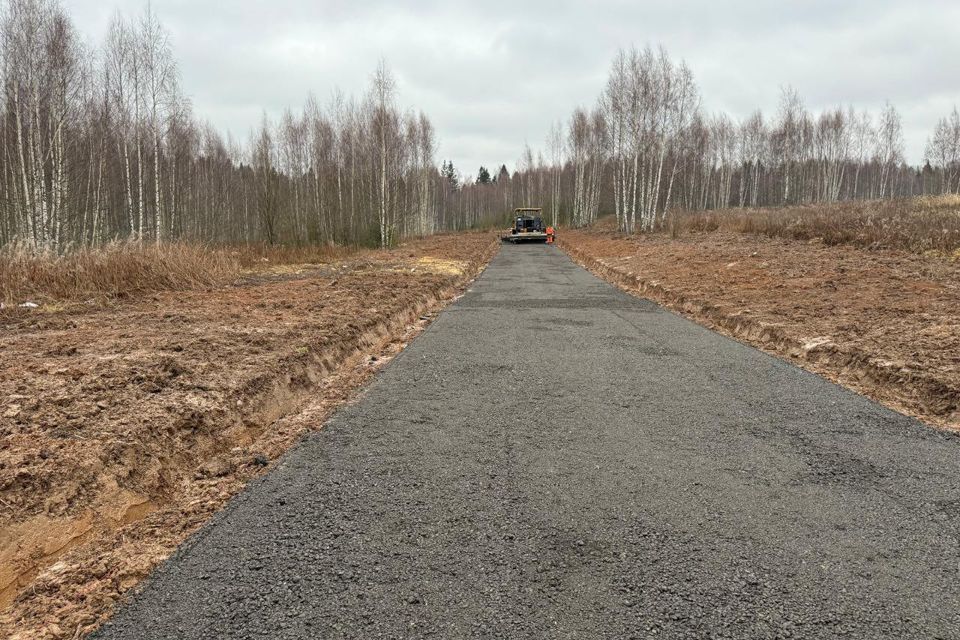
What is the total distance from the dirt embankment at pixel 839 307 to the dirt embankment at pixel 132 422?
535 centimetres

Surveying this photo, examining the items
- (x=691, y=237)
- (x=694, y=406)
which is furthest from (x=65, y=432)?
(x=691, y=237)

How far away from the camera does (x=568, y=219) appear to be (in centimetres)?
6147

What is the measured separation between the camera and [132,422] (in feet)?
12.6

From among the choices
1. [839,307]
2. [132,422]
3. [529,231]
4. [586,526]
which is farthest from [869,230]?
[529,231]

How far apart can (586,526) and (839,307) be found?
815 cm

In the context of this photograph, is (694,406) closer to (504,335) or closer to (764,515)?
(764,515)

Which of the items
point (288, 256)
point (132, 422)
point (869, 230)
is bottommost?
point (132, 422)

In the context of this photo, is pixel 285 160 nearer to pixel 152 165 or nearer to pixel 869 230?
pixel 152 165

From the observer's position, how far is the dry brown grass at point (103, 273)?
364 inches

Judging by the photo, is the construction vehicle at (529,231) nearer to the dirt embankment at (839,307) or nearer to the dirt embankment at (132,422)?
the dirt embankment at (839,307)

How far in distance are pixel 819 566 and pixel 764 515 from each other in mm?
466

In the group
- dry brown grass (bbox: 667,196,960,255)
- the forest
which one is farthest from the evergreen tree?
dry brown grass (bbox: 667,196,960,255)

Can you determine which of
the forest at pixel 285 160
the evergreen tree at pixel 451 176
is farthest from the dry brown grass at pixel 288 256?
the evergreen tree at pixel 451 176

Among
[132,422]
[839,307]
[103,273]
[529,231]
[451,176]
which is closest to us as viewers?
[132,422]
